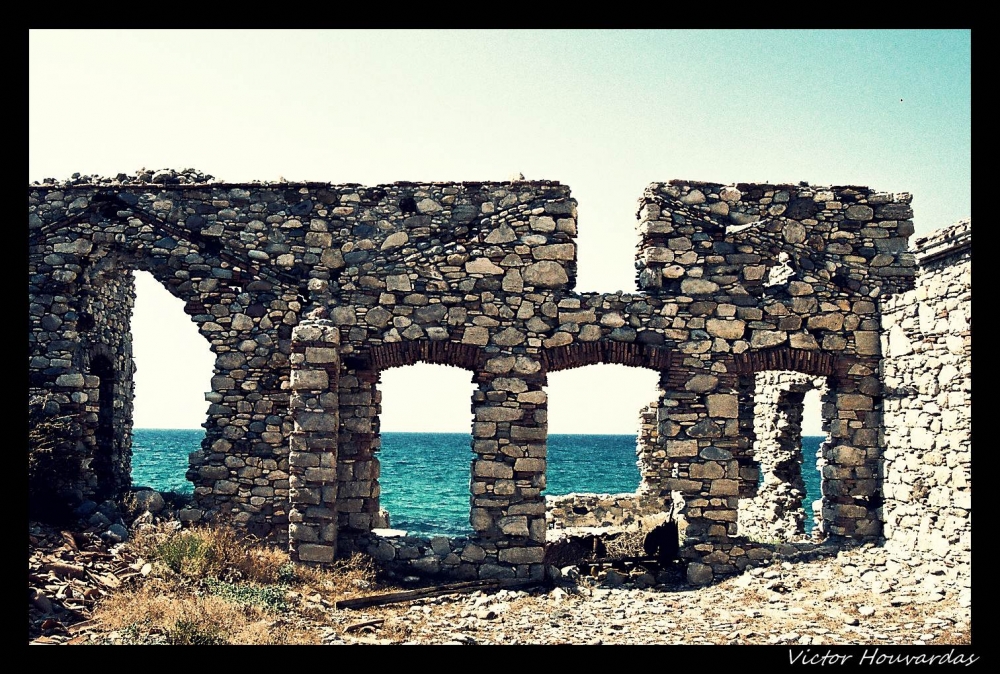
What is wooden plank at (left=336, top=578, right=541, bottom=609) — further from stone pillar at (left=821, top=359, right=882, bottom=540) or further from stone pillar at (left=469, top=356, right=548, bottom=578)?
stone pillar at (left=821, top=359, right=882, bottom=540)

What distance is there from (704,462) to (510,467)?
2.86m

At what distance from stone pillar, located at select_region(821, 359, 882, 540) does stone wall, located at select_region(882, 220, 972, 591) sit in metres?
0.22

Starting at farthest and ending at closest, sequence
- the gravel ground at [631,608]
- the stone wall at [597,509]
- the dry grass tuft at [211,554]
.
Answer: the stone wall at [597,509]
the dry grass tuft at [211,554]
the gravel ground at [631,608]

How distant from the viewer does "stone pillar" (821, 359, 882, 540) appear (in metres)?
11.3

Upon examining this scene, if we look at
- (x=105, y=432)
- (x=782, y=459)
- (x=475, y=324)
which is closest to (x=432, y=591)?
(x=475, y=324)

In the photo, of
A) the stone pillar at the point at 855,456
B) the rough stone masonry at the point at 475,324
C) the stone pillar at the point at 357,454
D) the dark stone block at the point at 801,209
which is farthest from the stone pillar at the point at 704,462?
the stone pillar at the point at 357,454

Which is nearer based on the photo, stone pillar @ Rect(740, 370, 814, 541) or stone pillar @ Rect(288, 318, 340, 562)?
stone pillar @ Rect(288, 318, 340, 562)

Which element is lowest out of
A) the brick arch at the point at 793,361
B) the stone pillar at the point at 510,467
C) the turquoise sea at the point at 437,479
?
the turquoise sea at the point at 437,479

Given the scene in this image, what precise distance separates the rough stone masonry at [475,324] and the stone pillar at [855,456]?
1.3 inches

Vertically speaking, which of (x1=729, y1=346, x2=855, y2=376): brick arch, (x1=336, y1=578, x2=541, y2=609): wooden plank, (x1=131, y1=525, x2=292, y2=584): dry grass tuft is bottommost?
(x1=336, y1=578, x2=541, y2=609): wooden plank

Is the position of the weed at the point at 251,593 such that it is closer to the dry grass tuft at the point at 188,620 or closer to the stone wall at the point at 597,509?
the dry grass tuft at the point at 188,620

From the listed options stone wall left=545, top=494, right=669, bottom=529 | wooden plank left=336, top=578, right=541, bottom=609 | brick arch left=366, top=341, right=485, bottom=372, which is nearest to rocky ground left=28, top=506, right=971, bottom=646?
wooden plank left=336, top=578, right=541, bottom=609

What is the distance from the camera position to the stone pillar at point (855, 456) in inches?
443

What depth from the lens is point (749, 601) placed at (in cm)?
967
